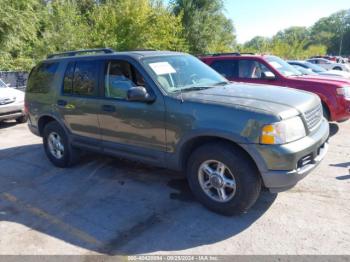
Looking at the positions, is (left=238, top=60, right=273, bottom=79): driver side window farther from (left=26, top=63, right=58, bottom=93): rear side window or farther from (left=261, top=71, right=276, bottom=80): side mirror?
(left=26, top=63, right=58, bottom=93): rear side window

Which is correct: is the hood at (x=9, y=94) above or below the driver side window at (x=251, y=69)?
below

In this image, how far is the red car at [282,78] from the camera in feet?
22.0

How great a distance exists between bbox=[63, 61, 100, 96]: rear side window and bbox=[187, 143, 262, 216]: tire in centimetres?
198

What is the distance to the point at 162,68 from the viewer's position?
13.7ft

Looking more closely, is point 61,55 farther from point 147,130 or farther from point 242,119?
point 242,119

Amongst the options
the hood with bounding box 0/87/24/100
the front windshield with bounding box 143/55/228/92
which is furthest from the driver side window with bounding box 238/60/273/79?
the hood with bounding box 0/87/24/100

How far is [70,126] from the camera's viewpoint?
5258 mm

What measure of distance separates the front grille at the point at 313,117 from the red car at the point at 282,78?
3.06m

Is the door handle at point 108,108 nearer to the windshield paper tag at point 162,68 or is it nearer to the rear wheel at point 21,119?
the windshield paper tag at point 162,68

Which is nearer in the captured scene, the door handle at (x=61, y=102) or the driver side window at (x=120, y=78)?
the driver side window at (x=120, y=78)

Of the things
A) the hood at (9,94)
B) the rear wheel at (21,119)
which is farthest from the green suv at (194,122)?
the rear wheel at (21,119)

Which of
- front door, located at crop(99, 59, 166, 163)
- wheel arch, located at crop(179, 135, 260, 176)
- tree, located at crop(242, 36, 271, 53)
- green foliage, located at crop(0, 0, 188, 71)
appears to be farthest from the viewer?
tree, located at crop(242, 36, 271, 53)

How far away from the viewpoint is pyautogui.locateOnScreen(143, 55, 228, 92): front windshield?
4.07 m

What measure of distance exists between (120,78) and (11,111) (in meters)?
6.35
